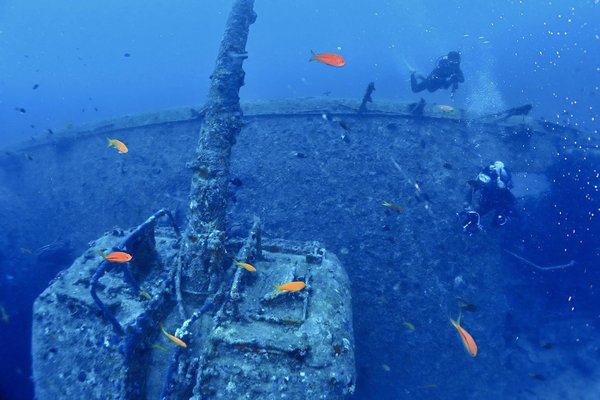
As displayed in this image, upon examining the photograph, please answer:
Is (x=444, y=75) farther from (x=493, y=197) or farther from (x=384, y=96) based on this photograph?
(x=384, y=96)

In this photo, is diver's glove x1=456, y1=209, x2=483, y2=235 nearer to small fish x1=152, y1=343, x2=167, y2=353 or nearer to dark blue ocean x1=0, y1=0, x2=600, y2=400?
dark blue ocean x1=0, y1=0, x2=600, y2=400

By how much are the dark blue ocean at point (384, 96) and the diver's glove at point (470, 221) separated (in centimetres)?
64

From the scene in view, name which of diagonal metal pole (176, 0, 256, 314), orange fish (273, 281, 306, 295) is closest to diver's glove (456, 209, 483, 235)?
orange fish (273, 281, 306, 295)

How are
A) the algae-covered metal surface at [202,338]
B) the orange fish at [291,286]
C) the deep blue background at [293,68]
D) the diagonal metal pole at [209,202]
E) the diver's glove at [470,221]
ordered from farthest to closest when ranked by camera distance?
the deep blue background at [293,68]
the diver's glove at [470,221]
the diagonal metal pole at [209,202]
the orange fish at [291,286]
the algae-covered metal surface at [202,338]

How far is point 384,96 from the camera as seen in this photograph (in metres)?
24.2

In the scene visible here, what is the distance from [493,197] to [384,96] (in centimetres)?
1891

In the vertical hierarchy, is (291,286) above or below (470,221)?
below

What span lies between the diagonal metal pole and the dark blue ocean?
3.26 m

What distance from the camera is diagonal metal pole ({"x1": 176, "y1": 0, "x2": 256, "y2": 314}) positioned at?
456 centimetres

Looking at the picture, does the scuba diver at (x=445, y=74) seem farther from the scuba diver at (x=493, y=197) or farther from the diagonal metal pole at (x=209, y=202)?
the diagonal metal pole at (x=209, y=202)

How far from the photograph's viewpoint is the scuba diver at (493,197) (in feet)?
22.6

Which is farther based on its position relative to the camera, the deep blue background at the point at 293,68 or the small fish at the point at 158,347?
the deep blue background at the point at 293,68

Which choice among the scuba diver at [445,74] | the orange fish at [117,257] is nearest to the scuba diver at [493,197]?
the scuba diver at [445,74]

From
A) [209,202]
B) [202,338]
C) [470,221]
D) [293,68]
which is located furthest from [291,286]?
[293,68]
